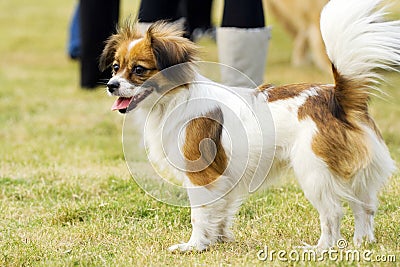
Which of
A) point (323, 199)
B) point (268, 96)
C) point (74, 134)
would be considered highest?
point (268, 96)

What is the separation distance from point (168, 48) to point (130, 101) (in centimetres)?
29

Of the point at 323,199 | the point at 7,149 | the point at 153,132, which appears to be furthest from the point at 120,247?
the point at 7,149

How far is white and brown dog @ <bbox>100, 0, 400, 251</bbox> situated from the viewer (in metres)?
3.09

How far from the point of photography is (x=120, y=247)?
11.0ft

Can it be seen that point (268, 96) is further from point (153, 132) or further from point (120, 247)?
point (120, 247)

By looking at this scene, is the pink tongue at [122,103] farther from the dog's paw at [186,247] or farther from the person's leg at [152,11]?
the person's leg at [152,11]

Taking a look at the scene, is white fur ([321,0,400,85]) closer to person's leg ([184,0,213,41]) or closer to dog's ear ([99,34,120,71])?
dog's ear ([99,34,120,71])

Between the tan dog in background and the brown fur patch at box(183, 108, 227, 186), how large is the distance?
591cm

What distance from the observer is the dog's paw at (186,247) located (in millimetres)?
3293

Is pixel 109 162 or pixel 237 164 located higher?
pixel 237 164

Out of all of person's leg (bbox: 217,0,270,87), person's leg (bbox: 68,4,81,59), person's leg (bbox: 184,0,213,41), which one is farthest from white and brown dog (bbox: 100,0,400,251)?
person's leg (bbox: 68,4,81,59)

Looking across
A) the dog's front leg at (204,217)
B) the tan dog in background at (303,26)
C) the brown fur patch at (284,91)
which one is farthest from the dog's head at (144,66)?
the tan dog in background at (303,26)

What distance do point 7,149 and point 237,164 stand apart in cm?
276

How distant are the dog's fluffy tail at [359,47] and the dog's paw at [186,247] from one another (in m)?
0.87
